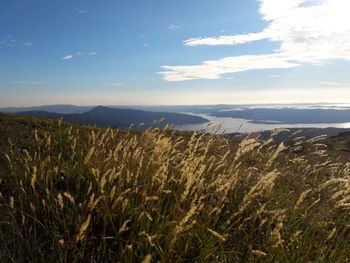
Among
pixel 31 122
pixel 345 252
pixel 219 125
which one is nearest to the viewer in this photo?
pixel 345 252

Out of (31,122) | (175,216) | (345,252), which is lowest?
(345,252)

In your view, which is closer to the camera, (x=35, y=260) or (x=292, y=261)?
(x=35, y=260)

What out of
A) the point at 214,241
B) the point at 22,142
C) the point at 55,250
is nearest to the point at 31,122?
the point at 22,142

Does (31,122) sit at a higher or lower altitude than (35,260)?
higher

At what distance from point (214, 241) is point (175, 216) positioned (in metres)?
0.54

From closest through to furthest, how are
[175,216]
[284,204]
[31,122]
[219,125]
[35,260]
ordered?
[35,260] → [175,216] → [284,204] → [219,125] → [31,122]

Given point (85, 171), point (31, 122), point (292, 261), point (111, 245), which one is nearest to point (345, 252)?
point (292, 261)

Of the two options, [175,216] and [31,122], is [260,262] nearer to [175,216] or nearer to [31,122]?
[175,216]

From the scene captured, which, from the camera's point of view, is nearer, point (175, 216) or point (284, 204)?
point (175, 216)

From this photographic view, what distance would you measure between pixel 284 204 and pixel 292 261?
1716 mm

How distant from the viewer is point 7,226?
3.64 m

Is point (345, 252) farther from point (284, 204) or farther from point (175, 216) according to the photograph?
point (175, 216)

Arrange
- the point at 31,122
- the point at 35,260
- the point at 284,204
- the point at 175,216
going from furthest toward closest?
the point at 31,122 → the point at 284,204 → the point at 175,216 → the point at 35,260

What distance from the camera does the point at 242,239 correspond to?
378 cm
